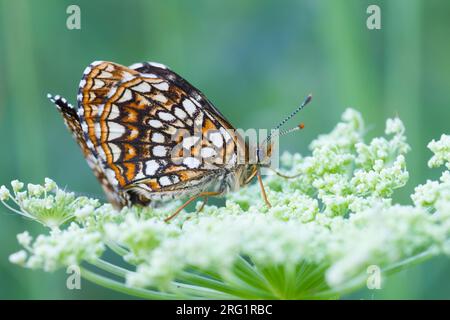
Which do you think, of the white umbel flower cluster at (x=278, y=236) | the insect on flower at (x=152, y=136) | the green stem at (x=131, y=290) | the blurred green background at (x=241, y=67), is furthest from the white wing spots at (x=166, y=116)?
the blurred green background at (x=241, y=67)

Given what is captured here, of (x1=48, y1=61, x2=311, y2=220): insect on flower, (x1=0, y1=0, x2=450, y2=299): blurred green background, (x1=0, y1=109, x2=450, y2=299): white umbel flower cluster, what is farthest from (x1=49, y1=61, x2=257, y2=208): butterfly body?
(x1=0, y1=0, x2=450, y2=299): blurred green background

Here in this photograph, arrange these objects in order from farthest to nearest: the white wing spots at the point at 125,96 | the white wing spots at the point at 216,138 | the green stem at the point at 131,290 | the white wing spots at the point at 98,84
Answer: the white wing spots at the point at 216,138, the white wing spots at the point at 125,96, the white wing spots at the point at 98,84, the green stem at the point at 131,290

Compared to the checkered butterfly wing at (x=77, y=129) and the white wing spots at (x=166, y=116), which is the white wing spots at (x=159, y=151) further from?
the checkered butterfly wing at (x=77, y=129)

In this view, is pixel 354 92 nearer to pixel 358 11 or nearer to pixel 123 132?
pixel 358 11

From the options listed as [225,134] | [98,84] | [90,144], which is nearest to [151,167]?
[90,144]

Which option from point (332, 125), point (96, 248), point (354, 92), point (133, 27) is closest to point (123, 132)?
point (96, 248)

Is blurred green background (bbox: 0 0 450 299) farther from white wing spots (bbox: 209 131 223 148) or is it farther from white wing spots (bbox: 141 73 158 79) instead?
white wing spots (bbox: 141 73 158 79)

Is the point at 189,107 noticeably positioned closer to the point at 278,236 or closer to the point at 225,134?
the point at 225,134

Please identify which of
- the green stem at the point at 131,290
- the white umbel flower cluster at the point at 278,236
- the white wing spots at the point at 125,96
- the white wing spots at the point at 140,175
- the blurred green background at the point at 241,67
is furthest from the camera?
the blurred green background at the point at 241,67

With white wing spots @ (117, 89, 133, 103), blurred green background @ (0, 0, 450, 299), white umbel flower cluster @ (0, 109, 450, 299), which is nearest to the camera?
white umbel flower cluster @ (0, 109, 450, 299)
